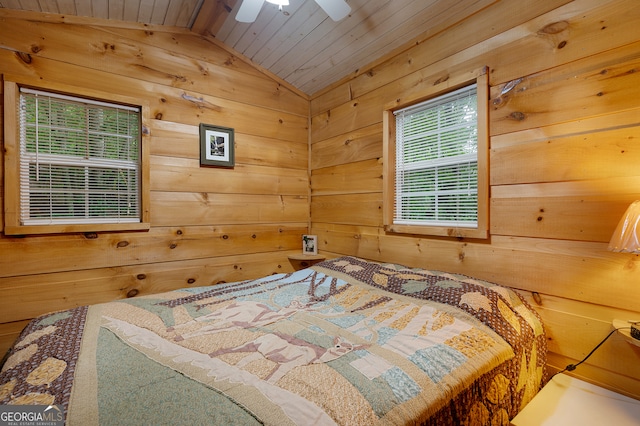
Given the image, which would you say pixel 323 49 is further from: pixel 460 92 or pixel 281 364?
pixel 281 364

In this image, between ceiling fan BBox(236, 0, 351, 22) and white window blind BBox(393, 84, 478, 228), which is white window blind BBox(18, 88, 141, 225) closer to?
ceiling fan BBox(236, 0, 351, 22)

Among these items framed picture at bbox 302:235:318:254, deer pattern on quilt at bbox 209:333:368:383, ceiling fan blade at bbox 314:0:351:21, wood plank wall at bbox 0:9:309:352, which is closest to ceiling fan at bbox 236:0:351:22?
ceiling fan blade at bbox 314:0:351:21

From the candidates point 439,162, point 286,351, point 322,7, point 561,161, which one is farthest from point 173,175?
point 561,161

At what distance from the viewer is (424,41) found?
2.14 m

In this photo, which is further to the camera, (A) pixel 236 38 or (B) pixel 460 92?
(A) pixel 236 38

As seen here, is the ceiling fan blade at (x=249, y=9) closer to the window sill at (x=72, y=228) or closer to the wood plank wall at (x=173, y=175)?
the wood plank wall at (x=173, y=175)

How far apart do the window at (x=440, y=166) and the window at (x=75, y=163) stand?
1.99 m

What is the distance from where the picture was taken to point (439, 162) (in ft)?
7.04

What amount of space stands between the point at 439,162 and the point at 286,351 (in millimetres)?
1668

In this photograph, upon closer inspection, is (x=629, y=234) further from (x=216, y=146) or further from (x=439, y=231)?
(x=216, y=146)

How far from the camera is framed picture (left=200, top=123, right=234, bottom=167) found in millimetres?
2551

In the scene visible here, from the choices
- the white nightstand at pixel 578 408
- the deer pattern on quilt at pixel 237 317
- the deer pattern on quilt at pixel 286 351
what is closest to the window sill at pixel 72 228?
the deer pattern on quilt at pixel 237 317

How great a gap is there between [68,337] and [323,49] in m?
2.50

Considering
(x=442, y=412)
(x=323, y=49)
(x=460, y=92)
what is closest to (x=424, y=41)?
(x=460, y=92)
